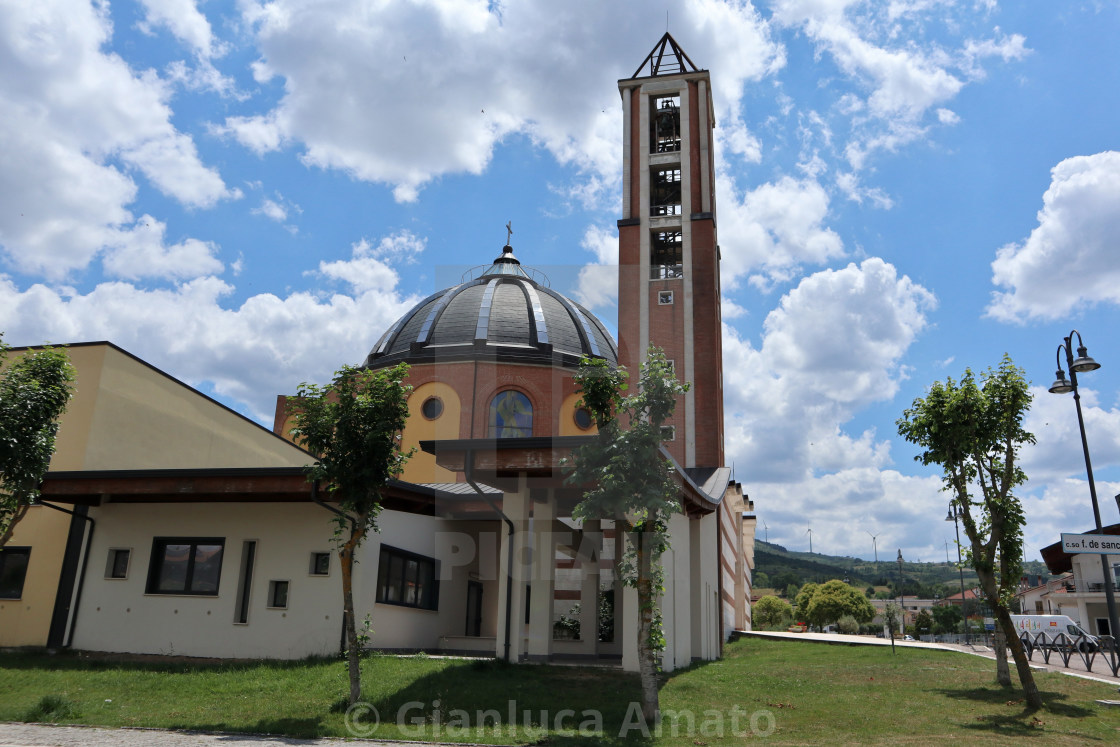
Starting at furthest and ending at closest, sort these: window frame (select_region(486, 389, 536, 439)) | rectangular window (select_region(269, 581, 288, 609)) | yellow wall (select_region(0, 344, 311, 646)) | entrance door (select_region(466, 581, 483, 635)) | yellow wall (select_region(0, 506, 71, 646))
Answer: window frame (select_region(486, 389, 536, 439)) < entrance door (select_region(466, 581, 483, 635)) < yellow wall (select_region(0, 344, 311, 646)) < yellow wall (select_region(0, 506, 71, 646)) < rectangular window (select_region(269, 581, 288, 609))

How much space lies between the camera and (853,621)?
70.4 metres

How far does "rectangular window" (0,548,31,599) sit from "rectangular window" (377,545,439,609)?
9347mm


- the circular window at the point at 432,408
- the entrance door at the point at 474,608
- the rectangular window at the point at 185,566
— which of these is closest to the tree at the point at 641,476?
the rectangular window at the point at 185,566

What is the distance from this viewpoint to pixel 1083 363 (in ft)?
51.1

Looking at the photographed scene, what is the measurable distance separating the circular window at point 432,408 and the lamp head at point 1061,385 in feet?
79.0

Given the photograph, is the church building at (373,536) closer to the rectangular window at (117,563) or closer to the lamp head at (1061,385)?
the rectangular window at (117,563)

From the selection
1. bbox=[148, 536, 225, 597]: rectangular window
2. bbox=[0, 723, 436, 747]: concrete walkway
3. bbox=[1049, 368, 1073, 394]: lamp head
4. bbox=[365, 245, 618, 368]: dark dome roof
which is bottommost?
bbox=[0, 723, 436, 747]: concrete walkway

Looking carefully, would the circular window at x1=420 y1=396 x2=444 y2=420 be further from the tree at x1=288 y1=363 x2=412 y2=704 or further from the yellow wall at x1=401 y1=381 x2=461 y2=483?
the tree at x1=288 y1=363 x2=412 y2=704

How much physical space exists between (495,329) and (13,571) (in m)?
20.7

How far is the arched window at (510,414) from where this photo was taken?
34.8 m

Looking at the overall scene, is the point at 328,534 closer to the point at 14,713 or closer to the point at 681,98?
the point at 14,713

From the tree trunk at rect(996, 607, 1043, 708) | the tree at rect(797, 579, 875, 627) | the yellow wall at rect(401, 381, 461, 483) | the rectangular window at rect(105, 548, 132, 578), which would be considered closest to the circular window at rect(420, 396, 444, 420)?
the yellow wall at rect(401, 381, 461, 483)

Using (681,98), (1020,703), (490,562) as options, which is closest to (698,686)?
(1020,703)

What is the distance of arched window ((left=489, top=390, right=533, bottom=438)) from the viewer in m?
34.8
